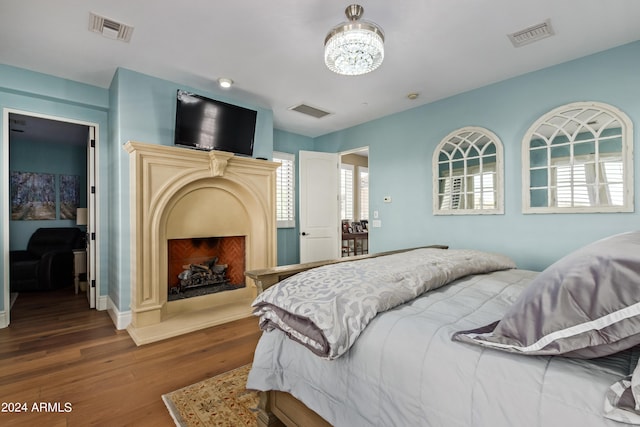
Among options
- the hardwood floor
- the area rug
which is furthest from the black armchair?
the area rug

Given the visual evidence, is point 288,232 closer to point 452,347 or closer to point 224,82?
point 224,82

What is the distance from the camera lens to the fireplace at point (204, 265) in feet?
11.8

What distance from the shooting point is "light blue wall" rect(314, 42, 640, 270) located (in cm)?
266

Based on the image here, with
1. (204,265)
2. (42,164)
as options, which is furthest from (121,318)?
(42,164)

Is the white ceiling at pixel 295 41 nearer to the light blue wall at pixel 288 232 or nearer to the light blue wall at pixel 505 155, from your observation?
the light blue wall at pixel 505 155

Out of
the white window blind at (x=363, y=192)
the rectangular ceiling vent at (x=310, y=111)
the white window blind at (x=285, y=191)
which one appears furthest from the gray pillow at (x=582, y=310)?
the white window blind at (x=363, y=192)

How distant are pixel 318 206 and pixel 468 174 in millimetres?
2307

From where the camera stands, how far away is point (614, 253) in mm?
766

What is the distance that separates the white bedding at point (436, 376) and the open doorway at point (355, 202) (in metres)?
5.26

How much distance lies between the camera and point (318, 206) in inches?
196

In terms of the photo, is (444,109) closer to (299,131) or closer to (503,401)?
(299,131)

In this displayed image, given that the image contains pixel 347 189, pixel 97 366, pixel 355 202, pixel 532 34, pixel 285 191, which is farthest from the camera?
pixel 355 202

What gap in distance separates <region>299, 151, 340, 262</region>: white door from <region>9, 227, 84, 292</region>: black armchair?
3.81 m

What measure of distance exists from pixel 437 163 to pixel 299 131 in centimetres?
244
